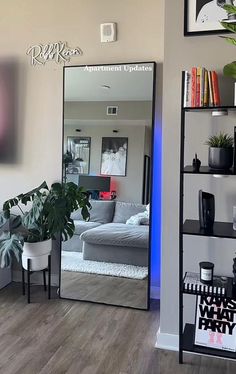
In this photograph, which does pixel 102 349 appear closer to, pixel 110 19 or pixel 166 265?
pixel 166 265

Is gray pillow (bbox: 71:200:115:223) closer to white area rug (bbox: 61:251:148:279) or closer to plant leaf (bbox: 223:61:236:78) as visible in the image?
white area rug (bbox: 61:251:148:279)

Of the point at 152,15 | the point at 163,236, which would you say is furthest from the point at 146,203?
the point at 152,15

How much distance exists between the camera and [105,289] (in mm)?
3049

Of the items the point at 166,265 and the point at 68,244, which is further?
the point at 68,244

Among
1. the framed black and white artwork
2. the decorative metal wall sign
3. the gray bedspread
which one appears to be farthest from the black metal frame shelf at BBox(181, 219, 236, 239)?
the decorative metal wall sign

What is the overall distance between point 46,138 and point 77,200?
67 cm

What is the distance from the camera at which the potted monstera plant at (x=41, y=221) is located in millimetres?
2812

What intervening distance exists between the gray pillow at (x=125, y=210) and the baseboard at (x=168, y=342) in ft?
3.27

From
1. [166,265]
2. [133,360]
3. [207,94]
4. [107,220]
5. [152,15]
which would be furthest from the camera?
[107,220]

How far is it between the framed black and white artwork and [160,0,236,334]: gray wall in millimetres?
36

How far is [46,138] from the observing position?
3.18m

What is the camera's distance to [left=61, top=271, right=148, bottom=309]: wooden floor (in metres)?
2.94

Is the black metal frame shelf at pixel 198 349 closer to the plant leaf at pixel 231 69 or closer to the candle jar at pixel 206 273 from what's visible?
the candle jar at pixel 206 273

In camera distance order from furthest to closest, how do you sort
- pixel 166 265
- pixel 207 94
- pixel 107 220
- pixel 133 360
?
pixel 107 220 < pixel 166 265 < pixel 133 360 < pixel 207 94
